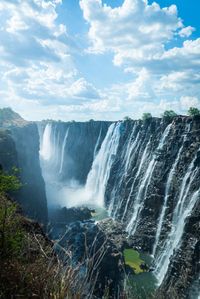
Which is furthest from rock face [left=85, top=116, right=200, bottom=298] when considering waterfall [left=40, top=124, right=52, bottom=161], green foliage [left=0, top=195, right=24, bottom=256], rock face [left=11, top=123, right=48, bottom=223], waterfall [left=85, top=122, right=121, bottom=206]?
waterfall [left=40, top=124, right=52, bottom=161]

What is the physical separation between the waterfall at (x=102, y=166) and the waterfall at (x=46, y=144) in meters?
34.4

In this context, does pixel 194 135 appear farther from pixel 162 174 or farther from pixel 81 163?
pixel 81 163

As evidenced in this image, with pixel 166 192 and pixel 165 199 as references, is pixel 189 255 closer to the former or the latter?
pixel 165 199

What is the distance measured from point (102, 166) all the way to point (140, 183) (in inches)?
798

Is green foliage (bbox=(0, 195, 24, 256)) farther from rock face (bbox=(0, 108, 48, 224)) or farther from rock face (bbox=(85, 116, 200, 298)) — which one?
rock face (bbox=(0, 108, 48, 224))

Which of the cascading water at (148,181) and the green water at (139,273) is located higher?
the cascading water at (148,181)

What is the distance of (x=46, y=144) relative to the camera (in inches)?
4412

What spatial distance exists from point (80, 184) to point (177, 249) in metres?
47.8

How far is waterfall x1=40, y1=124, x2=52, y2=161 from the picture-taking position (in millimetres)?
109762

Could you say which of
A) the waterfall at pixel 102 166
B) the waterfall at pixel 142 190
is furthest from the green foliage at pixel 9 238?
the waterfall at pixel 102 166

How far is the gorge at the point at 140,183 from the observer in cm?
3791

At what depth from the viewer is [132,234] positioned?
4853 centimetres

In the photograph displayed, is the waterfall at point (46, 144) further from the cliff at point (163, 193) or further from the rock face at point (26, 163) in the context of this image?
the cliff at point (163, 193)

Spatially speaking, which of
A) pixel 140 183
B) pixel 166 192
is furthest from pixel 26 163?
pixel 166 192
